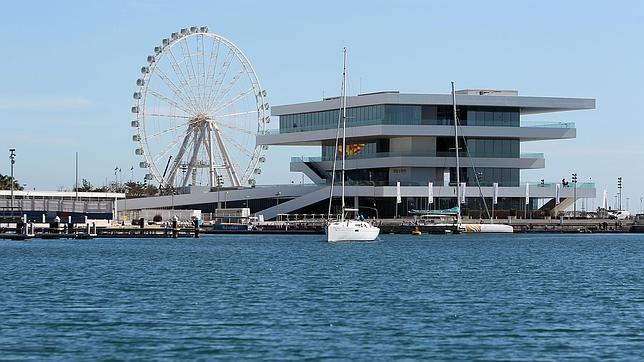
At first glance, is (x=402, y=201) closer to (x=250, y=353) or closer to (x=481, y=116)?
(x=481, y=116)

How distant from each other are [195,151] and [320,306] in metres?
102

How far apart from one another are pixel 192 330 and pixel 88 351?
493cm

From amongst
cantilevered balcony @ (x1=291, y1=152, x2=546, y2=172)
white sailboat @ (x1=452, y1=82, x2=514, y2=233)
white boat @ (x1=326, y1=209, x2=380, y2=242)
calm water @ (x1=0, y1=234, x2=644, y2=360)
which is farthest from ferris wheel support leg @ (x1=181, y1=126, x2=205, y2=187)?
calm water @ (x1=0, y1=234, x2=644, y2=360)

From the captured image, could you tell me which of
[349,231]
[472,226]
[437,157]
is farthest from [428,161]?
[349,231]

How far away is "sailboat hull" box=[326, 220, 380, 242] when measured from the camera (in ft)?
352

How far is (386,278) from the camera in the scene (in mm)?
64250

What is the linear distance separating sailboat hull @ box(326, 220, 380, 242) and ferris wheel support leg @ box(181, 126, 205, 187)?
38417 mm

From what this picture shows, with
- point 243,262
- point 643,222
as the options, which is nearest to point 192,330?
point 243,262

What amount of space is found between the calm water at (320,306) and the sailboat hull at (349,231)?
19.2 metres

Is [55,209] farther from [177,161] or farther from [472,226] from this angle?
[472,226]

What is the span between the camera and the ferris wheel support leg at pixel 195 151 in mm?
143750

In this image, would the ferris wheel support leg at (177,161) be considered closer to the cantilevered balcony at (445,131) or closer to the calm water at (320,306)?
the cantilevered balcony at (445,131)

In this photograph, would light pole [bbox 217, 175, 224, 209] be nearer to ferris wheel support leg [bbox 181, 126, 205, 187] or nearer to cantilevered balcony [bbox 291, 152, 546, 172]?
ferris wheel support leg [bbox 181, 126, 205, 187]

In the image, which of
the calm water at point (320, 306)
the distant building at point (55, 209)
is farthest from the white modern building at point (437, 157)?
the calm water at point (320, 306)
